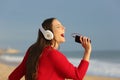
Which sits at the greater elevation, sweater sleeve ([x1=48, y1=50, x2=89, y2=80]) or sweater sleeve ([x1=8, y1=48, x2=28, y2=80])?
sweater sleeve ([x1=48, y1=50, x2=89, y2=80])

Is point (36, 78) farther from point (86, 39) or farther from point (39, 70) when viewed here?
point (86, 39)

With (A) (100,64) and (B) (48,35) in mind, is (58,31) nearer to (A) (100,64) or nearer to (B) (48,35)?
(B) (48,35)

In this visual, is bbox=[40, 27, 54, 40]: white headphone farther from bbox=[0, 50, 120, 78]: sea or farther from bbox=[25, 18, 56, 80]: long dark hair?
bbox=[0, 50, 120, 78]: sea

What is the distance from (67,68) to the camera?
3953 millimetres

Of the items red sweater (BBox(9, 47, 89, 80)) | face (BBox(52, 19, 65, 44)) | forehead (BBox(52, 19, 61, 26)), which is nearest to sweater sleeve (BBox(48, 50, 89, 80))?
red sweater (BBox(9, 47, 89, 80))

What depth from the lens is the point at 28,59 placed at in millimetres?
4156

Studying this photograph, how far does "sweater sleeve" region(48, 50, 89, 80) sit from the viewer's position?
396 centimetres

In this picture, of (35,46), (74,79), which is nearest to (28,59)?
(35,46)

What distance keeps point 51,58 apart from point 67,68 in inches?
6.4

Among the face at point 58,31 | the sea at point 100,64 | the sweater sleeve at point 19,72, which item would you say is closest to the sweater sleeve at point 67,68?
the face at point 58,31

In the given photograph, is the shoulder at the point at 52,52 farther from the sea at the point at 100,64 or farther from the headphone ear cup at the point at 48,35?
the sea at the point at 100,64

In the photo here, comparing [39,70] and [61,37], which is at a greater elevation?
[61,37]

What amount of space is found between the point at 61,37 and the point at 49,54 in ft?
0.58

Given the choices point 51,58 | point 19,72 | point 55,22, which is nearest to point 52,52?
point 51,58
